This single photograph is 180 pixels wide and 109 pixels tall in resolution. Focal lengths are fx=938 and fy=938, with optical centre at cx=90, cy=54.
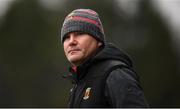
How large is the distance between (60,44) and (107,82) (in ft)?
170

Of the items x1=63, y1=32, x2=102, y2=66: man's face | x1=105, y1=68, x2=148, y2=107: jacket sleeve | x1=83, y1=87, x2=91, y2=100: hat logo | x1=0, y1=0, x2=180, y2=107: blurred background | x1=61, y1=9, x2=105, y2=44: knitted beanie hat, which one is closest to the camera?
x1=105, y1=68, x2=148, y2=107: jacket sleeve

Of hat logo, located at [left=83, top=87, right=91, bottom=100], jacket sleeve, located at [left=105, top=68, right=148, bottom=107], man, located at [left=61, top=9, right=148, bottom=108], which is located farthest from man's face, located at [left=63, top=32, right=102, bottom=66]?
jacket sleeve, located at [left=105, top=68, right=148, bottom=107]

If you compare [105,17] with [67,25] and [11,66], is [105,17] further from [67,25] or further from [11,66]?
[67,25]

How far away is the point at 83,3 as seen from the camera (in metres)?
63.0

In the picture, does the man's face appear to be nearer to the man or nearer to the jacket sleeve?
the man

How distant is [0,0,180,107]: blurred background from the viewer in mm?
56844

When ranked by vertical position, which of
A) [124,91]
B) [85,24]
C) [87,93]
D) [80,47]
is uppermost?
[85,24]

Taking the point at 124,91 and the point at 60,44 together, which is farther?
the point at 60,44

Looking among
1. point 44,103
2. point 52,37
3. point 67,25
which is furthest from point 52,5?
point 67,25

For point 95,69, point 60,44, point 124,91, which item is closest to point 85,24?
point 95,69

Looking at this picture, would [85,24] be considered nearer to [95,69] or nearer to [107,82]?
[95,69]

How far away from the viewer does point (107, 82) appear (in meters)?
7.40

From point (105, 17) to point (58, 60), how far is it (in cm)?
421

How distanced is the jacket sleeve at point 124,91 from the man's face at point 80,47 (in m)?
0.53
